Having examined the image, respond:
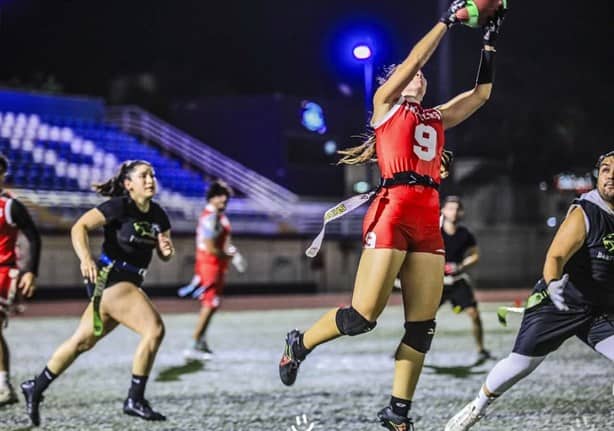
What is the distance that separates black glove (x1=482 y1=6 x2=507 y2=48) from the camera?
630 cm

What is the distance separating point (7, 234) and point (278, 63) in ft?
117

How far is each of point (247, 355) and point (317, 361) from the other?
4.52ft

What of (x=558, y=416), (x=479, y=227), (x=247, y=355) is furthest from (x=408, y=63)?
(x=479, y=227)

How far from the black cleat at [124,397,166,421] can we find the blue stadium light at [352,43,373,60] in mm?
8445

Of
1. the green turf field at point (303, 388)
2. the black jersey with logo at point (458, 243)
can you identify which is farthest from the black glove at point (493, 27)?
the black jersey with logo at point (458, 243)

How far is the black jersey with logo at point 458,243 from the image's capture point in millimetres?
12875

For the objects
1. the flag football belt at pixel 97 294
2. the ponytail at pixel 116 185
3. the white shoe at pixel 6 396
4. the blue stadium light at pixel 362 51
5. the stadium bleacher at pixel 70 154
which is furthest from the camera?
the stadium bleacher at pixel 70 154

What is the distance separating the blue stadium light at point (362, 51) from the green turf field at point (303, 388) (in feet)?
14.3

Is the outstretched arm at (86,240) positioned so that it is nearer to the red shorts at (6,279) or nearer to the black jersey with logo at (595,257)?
the red shorts at (6,279)

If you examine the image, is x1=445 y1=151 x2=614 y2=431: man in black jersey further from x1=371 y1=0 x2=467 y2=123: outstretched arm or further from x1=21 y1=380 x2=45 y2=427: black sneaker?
x1=21 y1=380 x2=45 y2=427: black sneaker

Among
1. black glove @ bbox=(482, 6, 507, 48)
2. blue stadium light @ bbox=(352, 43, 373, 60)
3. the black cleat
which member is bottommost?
the black cleat

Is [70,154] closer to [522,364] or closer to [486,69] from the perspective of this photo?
[486,69]

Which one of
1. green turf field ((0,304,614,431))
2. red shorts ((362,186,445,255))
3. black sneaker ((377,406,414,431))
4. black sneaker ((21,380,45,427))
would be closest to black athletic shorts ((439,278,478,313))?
green turf field ((0,304,614,431))

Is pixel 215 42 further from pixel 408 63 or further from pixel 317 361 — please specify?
pixel 408 63
